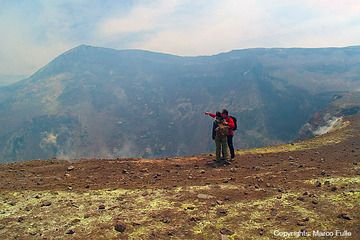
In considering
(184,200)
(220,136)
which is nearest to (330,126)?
(220,136)

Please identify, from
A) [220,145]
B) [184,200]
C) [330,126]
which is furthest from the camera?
[330,126]

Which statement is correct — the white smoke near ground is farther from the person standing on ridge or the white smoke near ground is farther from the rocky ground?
the rocky ground

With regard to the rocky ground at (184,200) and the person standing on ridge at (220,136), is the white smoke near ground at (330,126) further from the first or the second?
A: the rocky ground at (184,200)

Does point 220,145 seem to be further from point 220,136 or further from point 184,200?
point 184,200

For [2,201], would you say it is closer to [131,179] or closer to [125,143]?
[131,179]

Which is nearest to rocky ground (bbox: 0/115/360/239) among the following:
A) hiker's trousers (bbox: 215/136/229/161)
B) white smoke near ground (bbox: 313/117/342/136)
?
hiker's trousers (bbox: 215/136/229/161)

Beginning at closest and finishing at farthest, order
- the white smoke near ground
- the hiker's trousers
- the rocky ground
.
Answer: the rocky ground < the hiker's trousers < the white smoke near ground

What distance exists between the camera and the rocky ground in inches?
394

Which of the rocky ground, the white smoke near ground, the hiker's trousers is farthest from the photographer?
the white smoke near ground

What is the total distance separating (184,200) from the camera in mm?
12164

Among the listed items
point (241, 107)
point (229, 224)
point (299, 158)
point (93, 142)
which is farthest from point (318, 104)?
point (229, 224)

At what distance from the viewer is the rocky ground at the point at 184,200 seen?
10000 mm

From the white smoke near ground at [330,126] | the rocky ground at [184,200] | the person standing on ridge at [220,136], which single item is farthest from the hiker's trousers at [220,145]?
the white smoke near ground at [330,126]

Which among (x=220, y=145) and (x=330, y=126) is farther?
(x=330, y=126)
